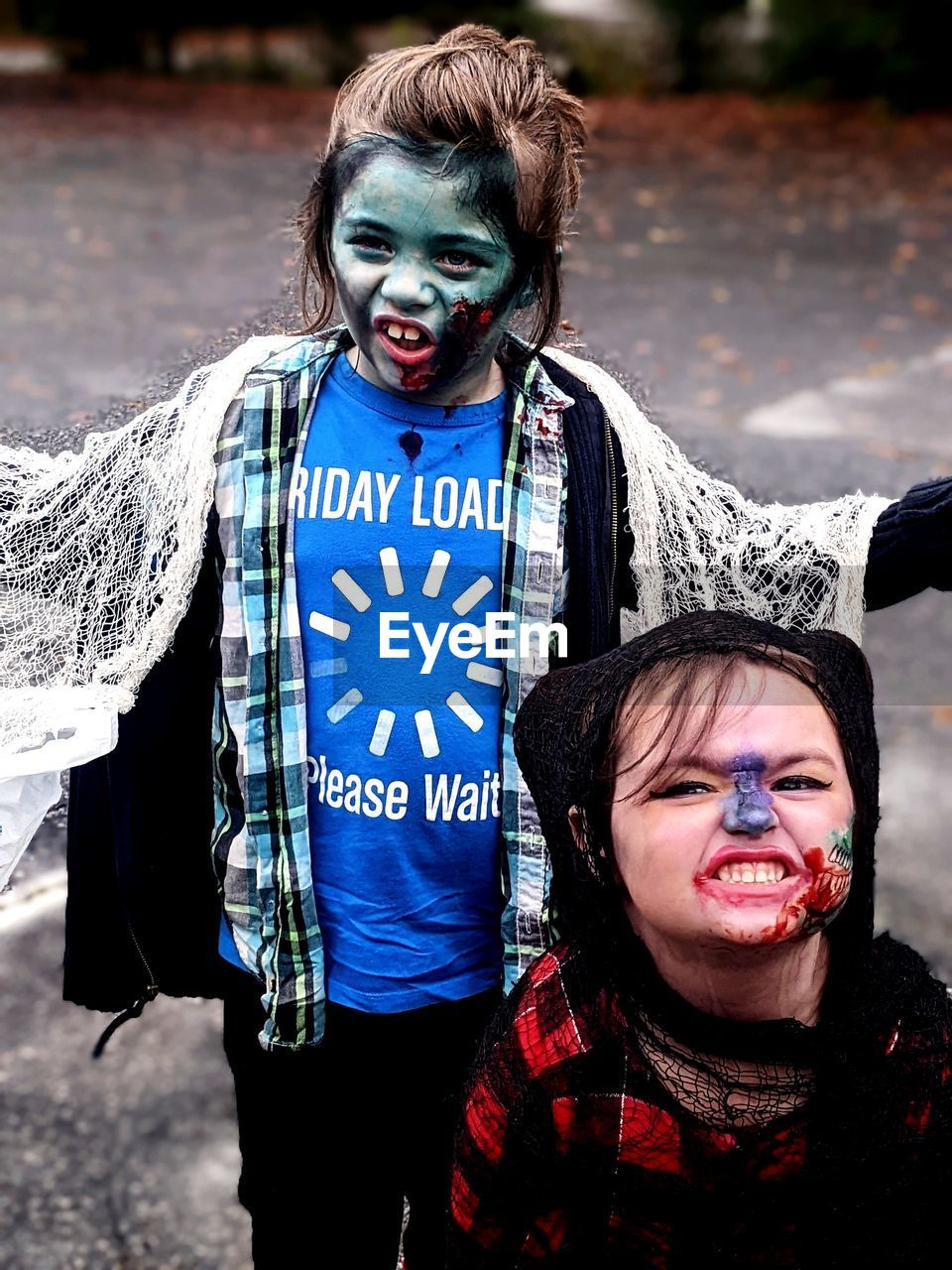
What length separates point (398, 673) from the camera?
197 centimetres

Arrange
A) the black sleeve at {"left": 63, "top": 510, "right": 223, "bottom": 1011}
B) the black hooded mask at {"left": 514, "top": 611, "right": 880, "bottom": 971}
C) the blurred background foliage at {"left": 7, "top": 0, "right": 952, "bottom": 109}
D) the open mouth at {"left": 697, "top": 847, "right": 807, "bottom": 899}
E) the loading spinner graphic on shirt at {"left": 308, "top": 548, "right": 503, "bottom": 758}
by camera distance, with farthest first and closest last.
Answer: the blurred background foliage at {"left": 7, "top": 0, "right": 952, "bottom": 109}
the black sleeve at {"left": 63, "top": 510, "right": 223, "bottom": 1011}
the loading spinner graphic on shirt at {"left": 308, "top": 548, "right": 503, "bottom": 758}
the black hooded mask at {"left": 514, "top": 611, "right": 880, "bottom": 971}
the open mouth at {"left": 697, "top": 847, "right": 807, "bottom": 899}

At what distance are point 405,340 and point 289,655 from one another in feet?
1.36

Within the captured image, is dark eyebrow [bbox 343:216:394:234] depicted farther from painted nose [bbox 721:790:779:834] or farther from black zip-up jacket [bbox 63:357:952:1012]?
→ painted nose [bbox 721:790:779:834]

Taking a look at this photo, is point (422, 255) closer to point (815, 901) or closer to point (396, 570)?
point (396, 570)

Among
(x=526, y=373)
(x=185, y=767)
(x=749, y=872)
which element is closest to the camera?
(x=749, y=872)

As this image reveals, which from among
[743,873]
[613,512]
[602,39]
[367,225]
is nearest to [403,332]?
[367,225]

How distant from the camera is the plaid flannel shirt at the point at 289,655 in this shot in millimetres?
1952

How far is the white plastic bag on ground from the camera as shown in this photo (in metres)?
1.99

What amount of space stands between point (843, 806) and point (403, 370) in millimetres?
770

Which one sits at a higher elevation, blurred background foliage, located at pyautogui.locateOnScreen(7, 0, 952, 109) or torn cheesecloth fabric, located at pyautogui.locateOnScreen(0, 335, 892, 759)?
blurred background foliage, located at pyautogui.locateOnScreen(7, 0, 952, 109)

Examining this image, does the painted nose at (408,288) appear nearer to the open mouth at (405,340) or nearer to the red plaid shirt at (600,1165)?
the open mouth at (405,340)

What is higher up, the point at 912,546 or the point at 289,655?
the point at 912,546

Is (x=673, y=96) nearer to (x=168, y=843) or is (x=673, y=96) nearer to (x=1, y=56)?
(x=1, y=56)

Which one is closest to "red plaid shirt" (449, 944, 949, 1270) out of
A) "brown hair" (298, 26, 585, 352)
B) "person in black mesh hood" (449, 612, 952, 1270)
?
"person in black mesh hood" (449, 612, 952, 1270)
